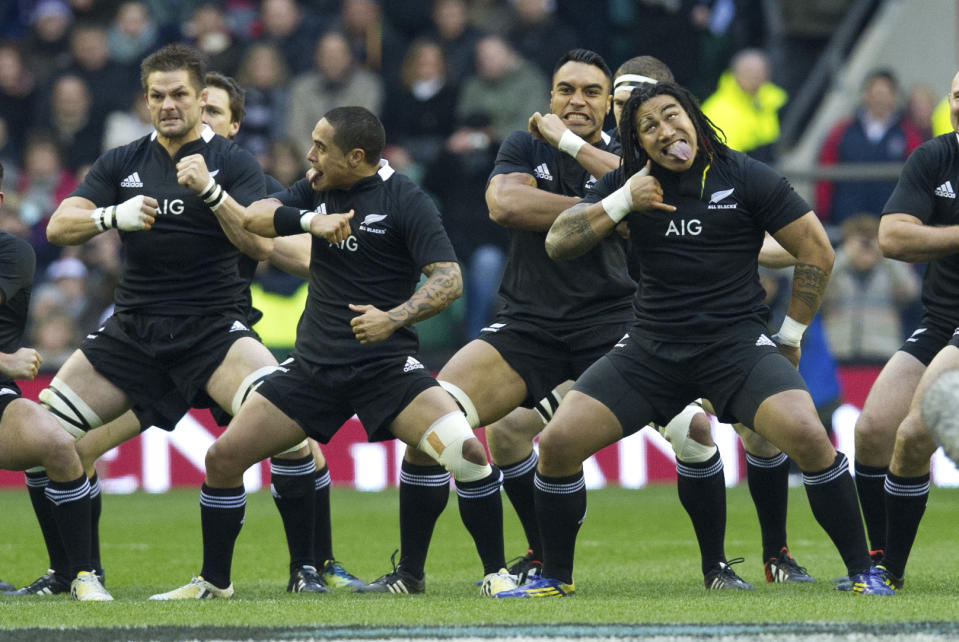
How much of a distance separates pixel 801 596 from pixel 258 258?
3.04 metres

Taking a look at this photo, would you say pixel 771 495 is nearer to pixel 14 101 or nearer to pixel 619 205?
pixel 619 205

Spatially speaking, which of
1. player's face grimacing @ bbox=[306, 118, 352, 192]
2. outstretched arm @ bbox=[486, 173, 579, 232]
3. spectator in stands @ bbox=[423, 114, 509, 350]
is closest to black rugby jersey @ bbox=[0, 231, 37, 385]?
player's face grimacing @ bbox=[306, 118, 352, 192]

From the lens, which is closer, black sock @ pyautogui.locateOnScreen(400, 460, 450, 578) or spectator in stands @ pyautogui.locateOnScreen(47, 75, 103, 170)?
black sock @ pyautogui.locateOnScreen(400, 460, 450, 578)

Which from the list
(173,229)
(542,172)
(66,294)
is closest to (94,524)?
(173,229)

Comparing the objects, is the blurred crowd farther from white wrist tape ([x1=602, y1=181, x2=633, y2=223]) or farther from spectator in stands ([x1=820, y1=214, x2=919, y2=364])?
white wrist tape ([x1=602, y1=181, x2=633, y2=223])

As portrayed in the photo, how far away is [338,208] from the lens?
7398 millimetres

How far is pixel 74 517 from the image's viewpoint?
7.47 m

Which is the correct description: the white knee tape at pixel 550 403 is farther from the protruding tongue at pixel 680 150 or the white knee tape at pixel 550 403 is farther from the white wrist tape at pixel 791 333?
the protruding tongue at pixel 680 150

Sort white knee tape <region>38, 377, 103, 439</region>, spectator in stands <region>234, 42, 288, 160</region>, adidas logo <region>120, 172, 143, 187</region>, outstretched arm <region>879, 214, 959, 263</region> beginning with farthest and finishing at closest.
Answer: spectator in stands <region>234, 42, 288, 160</region> → adidas logo <region>120, 172, 143, 187</region> → white knee tape <region>38, 377, 103, 439</region> → outstretched arm <region>879, 214, 959, 263</region>

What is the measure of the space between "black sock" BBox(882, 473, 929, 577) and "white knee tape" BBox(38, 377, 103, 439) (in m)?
3.72

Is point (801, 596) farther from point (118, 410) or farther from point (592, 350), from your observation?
point (118, 410)

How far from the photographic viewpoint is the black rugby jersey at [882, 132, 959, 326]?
7.20 m

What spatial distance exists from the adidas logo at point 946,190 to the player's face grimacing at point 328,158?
8.66 ft

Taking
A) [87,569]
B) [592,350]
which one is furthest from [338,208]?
[87,569]
